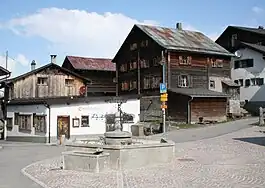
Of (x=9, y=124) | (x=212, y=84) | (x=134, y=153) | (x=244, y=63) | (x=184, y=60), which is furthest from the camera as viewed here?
(x=244, y=63)

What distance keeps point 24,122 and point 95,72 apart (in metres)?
26.2

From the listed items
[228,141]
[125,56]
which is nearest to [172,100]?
[125,56]

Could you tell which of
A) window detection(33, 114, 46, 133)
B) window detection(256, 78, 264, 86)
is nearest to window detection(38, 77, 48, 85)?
window detection(33, 114, 46, 133)

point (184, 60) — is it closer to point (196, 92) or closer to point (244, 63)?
point (196, 92)

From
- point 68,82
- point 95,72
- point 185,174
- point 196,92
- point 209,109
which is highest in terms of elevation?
point 95,72

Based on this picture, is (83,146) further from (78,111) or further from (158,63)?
(158,63)

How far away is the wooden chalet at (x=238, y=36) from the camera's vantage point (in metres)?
59.1

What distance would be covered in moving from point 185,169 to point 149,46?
3523 cm

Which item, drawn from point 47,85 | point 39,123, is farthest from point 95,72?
point 39,123

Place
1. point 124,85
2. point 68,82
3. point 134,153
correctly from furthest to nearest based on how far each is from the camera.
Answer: point 124,85, point 68,82, point 134,153

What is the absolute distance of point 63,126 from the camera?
34.4 m

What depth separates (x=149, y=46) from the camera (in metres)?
49.4

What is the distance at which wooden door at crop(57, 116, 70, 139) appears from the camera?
34.2m

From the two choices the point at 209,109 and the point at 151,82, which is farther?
the point at 151,82
